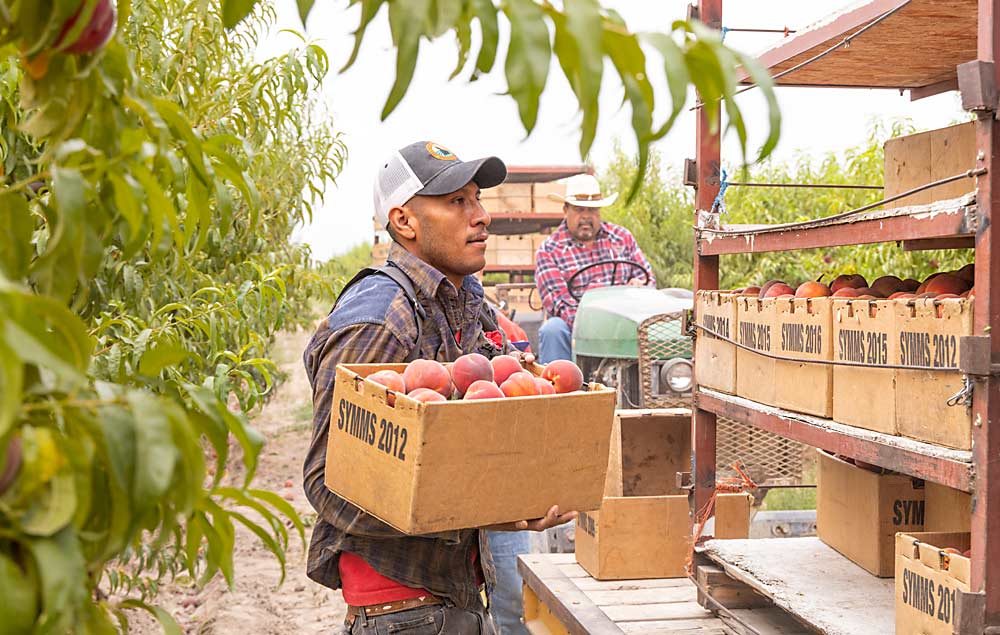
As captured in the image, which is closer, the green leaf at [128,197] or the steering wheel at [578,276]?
the green leaf at [128,197]

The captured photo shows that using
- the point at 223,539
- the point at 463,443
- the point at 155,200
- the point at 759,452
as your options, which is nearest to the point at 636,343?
the point at 759,452

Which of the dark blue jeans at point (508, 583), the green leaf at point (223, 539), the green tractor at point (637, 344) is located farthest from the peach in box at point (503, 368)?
the green tractor at point (637, 344)

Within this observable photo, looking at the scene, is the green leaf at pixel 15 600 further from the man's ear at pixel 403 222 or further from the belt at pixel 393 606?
the man's ear at pixel 403 222

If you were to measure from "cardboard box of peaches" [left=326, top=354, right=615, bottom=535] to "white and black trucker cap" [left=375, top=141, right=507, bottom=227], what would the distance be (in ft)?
1.71

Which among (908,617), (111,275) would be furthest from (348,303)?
(908,617)

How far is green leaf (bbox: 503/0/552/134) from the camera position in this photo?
928 mm

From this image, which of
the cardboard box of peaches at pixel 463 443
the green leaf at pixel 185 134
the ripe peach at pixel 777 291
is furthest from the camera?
the ripe peach at pixel 777 291

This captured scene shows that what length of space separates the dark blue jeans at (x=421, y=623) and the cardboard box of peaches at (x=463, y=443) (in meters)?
0.34

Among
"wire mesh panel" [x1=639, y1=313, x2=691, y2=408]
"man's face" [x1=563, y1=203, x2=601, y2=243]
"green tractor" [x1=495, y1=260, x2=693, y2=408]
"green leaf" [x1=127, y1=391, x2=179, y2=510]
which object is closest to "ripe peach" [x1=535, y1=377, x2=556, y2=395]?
"green leaf" [x1=127, y1=391, x2=179, y2=510]

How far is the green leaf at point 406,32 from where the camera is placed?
932 mm

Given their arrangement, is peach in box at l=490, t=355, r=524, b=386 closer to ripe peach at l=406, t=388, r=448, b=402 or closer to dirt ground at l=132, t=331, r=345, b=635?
ripe peach at l=406, t=388, r=448, b=402

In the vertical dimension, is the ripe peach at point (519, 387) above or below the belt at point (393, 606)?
above

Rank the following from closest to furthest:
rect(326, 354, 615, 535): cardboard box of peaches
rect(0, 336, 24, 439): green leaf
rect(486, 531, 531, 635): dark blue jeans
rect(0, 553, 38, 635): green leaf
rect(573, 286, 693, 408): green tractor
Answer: rect(0, 336, 24, 439): green leaf < rect(0, 553, 38, 635): green leaf < rect(326, 354, 615, 535): cardboard box of peaches < rect(486, 531, 531, 635): dark blue jeans < rect(573, 286, 693, 408): green tractor

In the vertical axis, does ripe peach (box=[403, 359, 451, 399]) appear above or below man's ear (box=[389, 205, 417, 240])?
below
